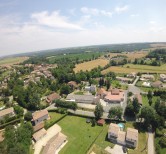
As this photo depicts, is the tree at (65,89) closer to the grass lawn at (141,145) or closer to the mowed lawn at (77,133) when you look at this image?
the mowed lawn at (77,133)

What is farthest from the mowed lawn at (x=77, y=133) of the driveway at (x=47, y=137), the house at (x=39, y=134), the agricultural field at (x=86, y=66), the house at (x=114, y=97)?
the agricultural field at (x=86, y=66)

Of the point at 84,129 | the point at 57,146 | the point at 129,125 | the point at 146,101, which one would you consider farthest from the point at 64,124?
the point at 146,101

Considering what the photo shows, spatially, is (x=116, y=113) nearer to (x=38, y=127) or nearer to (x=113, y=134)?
(x=113, y=134)

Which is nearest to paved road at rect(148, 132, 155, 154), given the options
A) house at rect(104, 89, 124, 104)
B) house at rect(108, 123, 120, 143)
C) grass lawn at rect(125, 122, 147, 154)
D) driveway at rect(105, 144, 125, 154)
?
grass lawn at rect(125, 122, 147, 154)

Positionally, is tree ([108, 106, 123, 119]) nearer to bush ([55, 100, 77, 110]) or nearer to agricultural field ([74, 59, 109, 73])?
bush ([55, 100, 77, 110])

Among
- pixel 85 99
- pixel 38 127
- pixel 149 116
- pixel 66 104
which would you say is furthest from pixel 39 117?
pixel 149 116

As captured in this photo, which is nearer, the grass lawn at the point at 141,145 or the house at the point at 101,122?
the grass lawn at the point at 141,145

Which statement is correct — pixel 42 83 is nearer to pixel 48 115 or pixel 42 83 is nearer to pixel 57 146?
pixel 48 115
